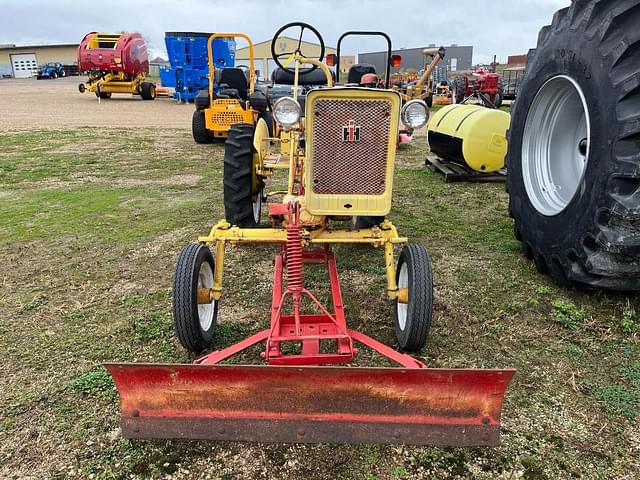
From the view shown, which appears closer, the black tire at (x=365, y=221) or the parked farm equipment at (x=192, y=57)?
the black tire at (x=365, y=221)

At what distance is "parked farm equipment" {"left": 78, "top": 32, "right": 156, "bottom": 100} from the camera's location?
2233 centimetres

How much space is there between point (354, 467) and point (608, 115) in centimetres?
248

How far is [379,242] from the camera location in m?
3.23

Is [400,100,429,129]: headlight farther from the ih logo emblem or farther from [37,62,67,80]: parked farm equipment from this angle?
[37,62,67,80]: parked farm equipment

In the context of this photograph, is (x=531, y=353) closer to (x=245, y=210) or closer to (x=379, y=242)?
(x=379, y=242)

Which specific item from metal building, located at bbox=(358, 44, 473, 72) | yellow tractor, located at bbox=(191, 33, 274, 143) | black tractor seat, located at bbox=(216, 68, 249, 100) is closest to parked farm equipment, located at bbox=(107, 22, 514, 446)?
yellow tractor, located at bbox=(191, 33, 274, 143)

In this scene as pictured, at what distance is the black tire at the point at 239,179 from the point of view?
4570mm

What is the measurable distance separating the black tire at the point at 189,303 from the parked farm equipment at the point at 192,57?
1786cm

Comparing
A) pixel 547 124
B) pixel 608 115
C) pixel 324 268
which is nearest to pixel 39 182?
pixel 324 268

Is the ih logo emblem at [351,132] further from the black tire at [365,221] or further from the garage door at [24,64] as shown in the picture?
the garage door at [24,64]

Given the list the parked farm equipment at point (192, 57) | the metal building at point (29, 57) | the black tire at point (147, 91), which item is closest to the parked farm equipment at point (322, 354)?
the parked farm equipment at point (192, 57)

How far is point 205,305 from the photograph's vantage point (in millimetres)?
3301

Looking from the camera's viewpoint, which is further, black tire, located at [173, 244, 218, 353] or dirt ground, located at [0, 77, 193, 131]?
dirt ground, located at [0, 77, 193, 131]

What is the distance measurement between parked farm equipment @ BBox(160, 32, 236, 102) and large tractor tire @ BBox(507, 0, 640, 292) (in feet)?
56.3
